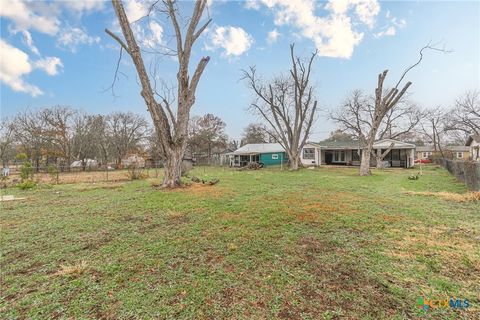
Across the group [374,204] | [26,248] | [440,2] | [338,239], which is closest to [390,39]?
[440,2]

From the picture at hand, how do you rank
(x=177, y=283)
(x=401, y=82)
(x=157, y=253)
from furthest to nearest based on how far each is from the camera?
1. (x=401, y=82)
2. (x=157, y=253)
3. (x=177, y=283)

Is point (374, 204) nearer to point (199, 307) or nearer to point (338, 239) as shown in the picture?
point (338, 239)

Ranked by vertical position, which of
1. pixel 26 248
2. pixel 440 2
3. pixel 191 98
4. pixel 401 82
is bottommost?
pixel 26 248

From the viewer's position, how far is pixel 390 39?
1102 cm

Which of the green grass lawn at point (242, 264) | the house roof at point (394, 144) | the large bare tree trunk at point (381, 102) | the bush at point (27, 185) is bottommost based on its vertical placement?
the green grass lawn at point (242, 264)

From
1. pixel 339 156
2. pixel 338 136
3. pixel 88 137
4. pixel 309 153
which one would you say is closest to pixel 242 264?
pixel 309 153

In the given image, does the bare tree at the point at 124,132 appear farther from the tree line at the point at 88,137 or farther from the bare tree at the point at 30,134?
the bare tree at the point at 30,134

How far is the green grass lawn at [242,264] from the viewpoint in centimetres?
195

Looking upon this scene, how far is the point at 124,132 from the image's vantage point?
35.6m

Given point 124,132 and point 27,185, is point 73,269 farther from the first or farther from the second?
point 124,132

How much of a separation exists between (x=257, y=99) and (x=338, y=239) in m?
20.2

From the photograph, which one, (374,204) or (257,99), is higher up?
(257,99)

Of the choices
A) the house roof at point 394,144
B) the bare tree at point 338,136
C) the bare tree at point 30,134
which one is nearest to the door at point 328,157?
the house roof at point 394,144

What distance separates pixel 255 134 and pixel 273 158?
13.7 metres
